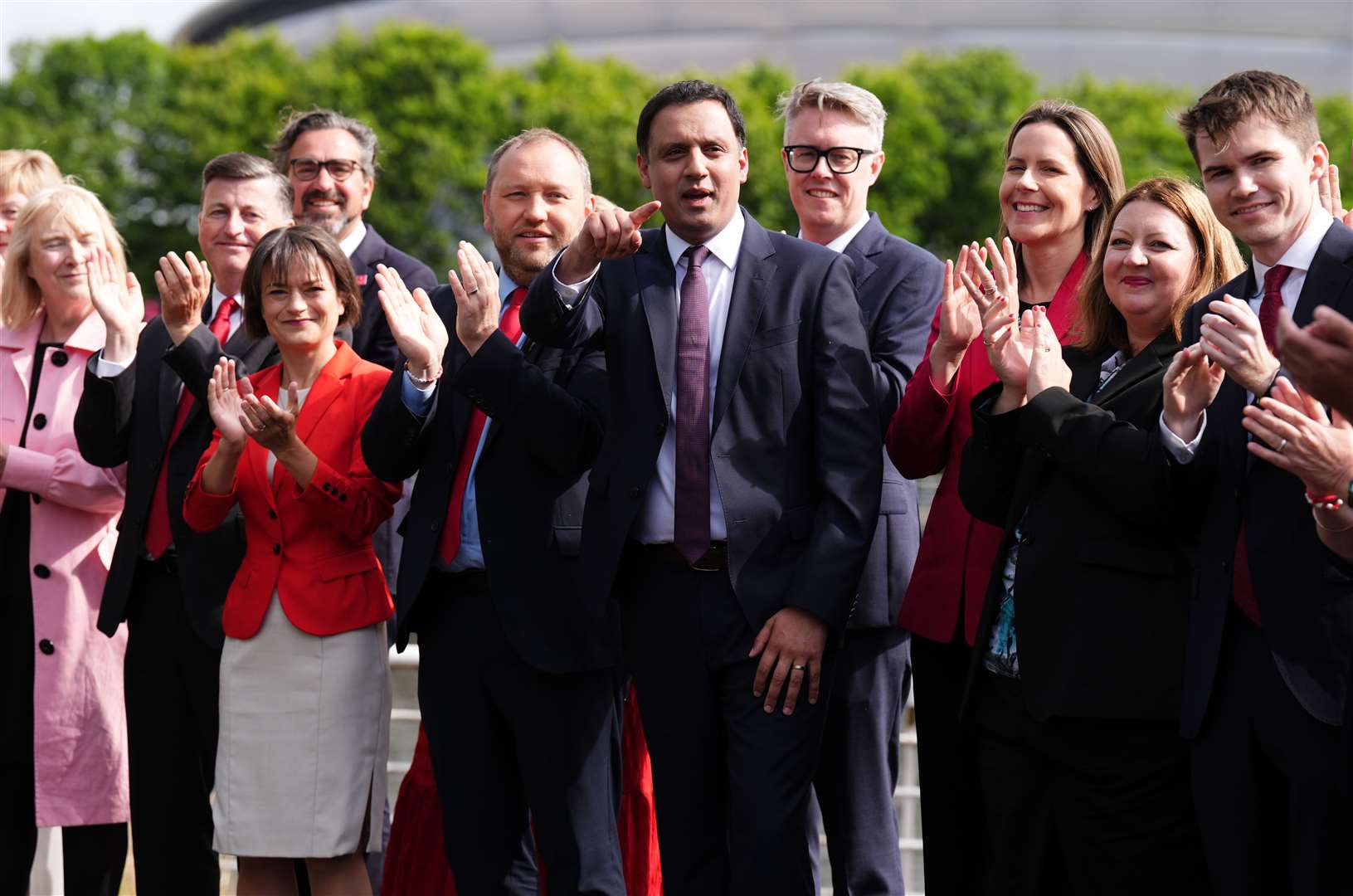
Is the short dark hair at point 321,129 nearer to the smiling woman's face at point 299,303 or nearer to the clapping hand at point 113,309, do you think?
the clapping hand at point 113,309

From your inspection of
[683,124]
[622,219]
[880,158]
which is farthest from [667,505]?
[880,158]

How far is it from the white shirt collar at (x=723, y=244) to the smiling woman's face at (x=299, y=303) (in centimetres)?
130

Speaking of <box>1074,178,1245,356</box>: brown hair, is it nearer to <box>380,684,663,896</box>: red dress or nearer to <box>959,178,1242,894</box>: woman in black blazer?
<box>959,178,1242,894</box>: woman in black blazer

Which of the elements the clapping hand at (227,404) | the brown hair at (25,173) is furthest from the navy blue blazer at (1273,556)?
the brown hair at (25,173)

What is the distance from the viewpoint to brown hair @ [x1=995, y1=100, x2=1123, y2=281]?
4.66 m

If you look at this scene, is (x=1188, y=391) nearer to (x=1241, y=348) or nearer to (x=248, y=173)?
(x=1241, y=348)

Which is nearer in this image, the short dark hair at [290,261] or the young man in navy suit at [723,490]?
the young man in navy suit at [723,490]

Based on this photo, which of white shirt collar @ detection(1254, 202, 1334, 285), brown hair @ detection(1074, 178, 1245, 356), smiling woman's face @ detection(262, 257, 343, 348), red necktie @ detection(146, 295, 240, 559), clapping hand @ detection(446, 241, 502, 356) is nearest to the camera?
white shirt collar @ detection(1254, 202, 1334, 285)

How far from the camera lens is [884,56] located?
1976 inches

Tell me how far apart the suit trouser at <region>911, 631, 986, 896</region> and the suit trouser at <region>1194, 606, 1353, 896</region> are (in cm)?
82

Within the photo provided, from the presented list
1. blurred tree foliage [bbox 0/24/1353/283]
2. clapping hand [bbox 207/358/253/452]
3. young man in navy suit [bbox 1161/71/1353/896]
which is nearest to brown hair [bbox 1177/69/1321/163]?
young man in navy suit [bbox 1161/71/1353/896]

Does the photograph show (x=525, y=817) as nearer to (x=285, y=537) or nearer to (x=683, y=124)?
(x=285, y=537)

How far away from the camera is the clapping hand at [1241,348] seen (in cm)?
357

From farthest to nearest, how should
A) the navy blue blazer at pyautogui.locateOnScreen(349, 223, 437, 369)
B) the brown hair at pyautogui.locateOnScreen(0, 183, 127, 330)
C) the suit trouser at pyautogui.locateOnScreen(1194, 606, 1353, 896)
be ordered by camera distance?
1. the brown hair at pyautogui.locateOnScreen(0, 183, 127, 330)
2. the navy blue blazer at pyautogui.locateOnScreen(349, 223, 437, 369)
3. the suit trouser at pyautogui.locateOnScreen(1194, 606, 1353, 896)
